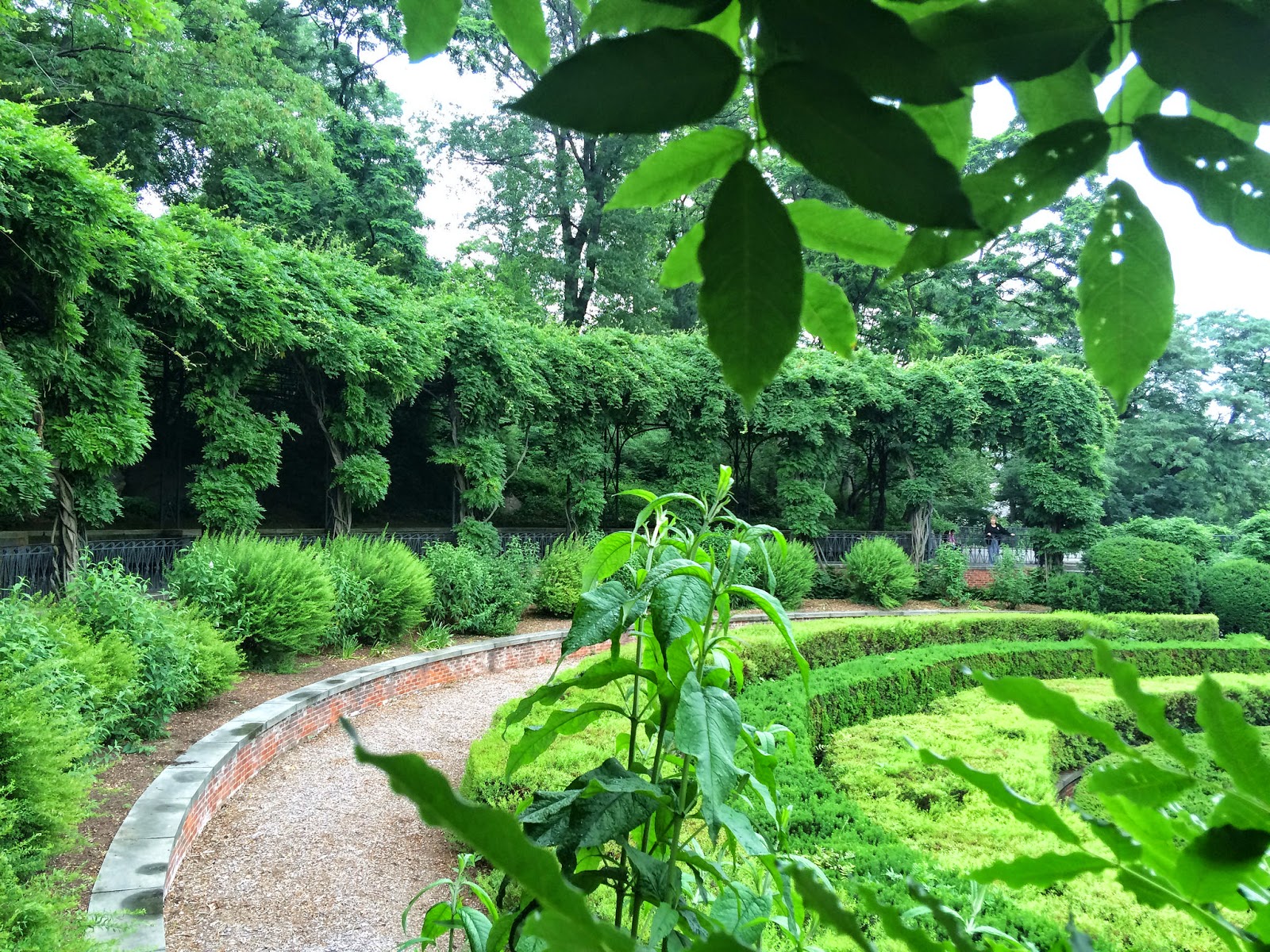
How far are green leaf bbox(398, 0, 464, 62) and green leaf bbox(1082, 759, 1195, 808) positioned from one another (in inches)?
32.6

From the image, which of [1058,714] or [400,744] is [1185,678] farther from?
[1058,714]

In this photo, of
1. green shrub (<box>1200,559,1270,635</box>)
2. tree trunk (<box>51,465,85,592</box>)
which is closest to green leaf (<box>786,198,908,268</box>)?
tree trunk (<box>51,465,85,592</box>)

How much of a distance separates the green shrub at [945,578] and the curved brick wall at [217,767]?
1037cm

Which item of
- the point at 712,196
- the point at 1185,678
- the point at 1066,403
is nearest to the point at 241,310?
the point at 712,196

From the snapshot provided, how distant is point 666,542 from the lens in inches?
55.5

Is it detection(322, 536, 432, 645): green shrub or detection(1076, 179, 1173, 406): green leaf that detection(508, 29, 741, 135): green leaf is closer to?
detection(1076, 179, 1173, 406): green leaf

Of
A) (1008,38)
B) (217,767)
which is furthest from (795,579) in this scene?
(1008,38)

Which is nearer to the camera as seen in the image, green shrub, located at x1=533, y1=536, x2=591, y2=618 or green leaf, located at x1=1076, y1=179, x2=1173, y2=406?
green leaf, located at x1=1076, y1=179, x2=1173, y2=406

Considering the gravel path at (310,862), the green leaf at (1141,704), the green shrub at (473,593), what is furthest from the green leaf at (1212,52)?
the green shrub at (473,593)

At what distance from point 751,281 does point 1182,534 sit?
832 inches

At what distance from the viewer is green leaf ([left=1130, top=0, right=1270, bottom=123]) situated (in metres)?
0.45

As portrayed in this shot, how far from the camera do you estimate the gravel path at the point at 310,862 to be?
12.4 ft

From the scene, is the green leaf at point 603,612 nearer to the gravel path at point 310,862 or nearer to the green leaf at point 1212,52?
the green leaf at point 1212,52

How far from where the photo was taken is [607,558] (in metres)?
1.34
